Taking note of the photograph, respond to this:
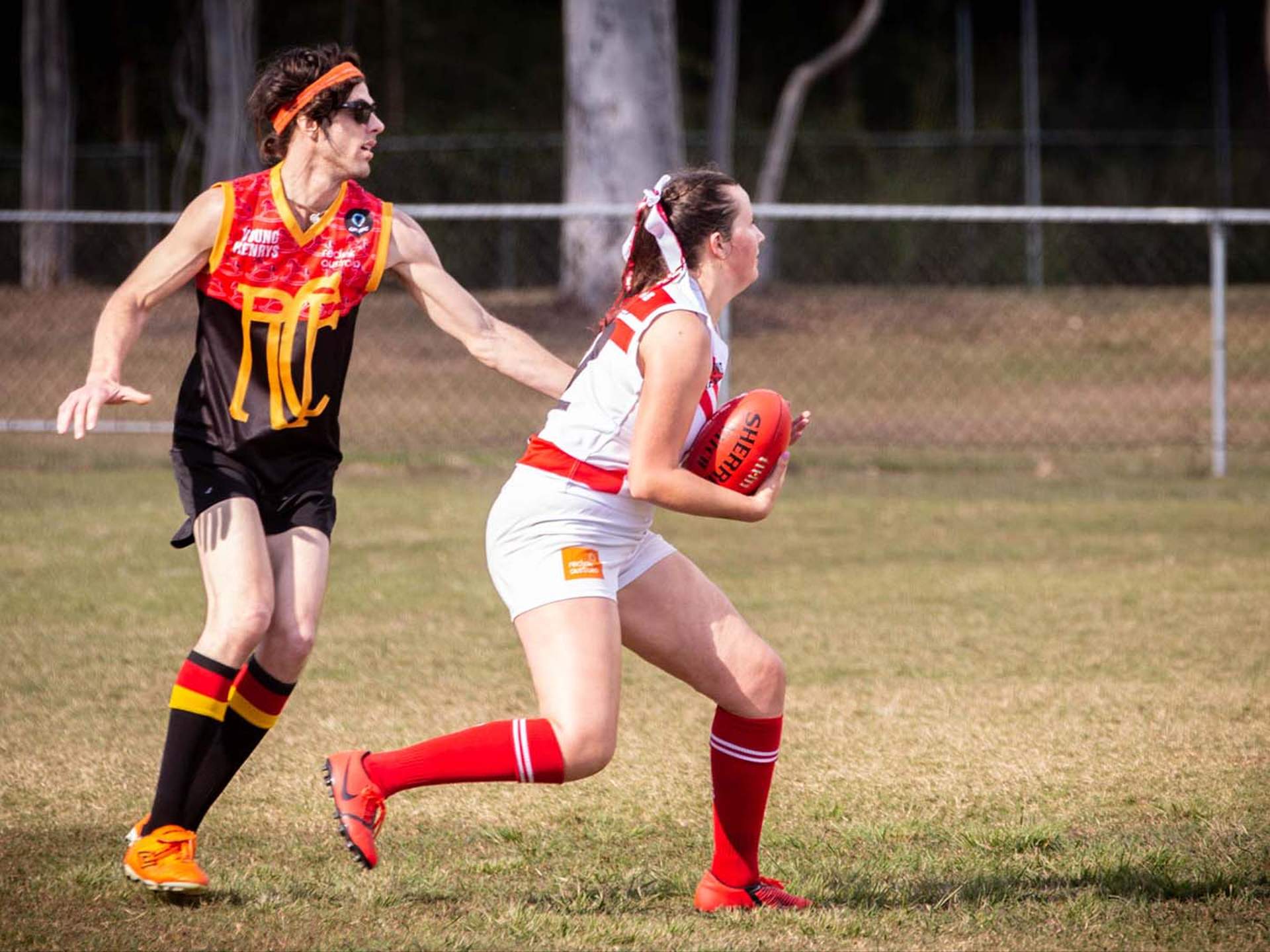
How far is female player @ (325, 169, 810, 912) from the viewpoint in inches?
146

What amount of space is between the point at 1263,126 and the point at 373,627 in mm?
23194

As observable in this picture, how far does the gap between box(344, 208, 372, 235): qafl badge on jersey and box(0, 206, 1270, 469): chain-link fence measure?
281 inches

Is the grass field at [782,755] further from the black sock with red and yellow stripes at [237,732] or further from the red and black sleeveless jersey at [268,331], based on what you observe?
the red and black sleeveless jersey at [268,331]

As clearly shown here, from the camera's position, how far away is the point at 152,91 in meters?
28.3

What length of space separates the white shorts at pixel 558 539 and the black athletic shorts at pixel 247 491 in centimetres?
52

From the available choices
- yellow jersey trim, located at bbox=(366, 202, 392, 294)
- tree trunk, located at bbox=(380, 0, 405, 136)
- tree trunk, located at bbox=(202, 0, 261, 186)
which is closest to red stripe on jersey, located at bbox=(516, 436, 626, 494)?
yellow jersey trim, located at bbox=(366, 202, 392, 294)

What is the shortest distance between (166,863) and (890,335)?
14660 millimetres

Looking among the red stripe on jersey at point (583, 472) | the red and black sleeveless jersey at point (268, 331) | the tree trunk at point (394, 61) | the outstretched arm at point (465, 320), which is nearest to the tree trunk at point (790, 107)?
the tree trunk at point (394, 61)

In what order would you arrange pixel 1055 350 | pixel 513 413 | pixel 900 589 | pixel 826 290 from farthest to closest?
pixel 826 290 → pixel 1055 350 → pixel 513 413 → pixel 900 589

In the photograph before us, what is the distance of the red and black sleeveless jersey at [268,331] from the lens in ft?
13.8

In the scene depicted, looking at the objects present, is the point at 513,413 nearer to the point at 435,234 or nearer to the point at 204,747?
the point at 435,234

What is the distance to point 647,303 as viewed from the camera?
3.83 meters

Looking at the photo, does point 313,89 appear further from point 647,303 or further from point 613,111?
point 613,111

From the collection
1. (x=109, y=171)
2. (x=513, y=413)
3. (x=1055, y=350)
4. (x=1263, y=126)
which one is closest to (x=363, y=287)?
(x=513, y=413)
